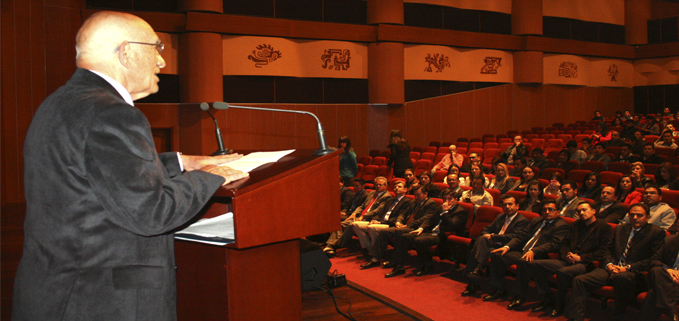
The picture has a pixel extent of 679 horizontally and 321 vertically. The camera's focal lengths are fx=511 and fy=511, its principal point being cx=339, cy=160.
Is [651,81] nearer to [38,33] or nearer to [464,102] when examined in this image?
[464,102]

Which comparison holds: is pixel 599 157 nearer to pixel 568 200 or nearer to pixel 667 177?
pixel 667 177

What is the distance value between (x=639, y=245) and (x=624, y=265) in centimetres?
19

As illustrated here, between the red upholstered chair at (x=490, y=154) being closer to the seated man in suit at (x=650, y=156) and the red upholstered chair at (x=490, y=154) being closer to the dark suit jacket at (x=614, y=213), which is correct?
the seated man in suit at (x=650, y=156)

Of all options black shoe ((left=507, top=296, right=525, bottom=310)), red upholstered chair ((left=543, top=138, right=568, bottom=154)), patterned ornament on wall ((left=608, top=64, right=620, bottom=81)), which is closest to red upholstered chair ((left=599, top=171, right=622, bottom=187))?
black shoe ((left=507, top=296, right=525, bottom=310))

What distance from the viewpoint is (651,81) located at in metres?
16.0

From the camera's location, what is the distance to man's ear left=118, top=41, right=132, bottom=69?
108 cm

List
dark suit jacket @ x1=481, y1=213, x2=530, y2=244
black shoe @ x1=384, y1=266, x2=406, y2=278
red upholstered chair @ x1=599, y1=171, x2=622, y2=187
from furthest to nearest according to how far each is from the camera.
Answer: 1. red upholstered chair @ x1=599, y1=171, x2=622, y2=187
2. black shoe @ x1=384, y1=266, x2=406, y2=278
3. dark suit jacket @ x1=481, y1=213, x2=530, y2=244

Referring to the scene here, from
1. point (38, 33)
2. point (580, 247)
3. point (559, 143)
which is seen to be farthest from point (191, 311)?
→ point (559, 143)

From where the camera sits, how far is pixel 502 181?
698 cm

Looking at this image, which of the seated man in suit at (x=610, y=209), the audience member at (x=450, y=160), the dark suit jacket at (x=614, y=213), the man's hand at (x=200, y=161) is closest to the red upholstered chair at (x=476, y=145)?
the audience member at (x=450, y=160)

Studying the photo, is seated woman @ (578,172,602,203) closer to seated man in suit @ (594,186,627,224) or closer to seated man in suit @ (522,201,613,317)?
seated man in suit @ (594,186,627,224)

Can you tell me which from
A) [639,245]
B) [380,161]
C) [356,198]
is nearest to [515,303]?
[639,245]

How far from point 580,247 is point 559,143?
628 centimetres

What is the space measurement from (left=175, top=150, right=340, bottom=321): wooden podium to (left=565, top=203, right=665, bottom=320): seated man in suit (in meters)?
2.94
